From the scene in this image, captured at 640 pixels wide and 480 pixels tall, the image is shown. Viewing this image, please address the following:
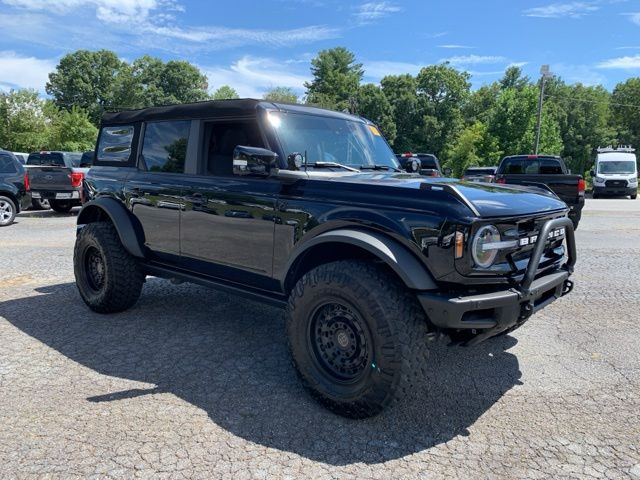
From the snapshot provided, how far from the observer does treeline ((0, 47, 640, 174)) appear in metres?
44.5

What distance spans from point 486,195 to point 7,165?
1334 cm

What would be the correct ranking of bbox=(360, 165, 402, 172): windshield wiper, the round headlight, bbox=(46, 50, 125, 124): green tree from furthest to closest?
bbox=(46, 50, 125, 124): green tree, bbox=(360, 165, 402, 172): windshield wiper, the round headlight

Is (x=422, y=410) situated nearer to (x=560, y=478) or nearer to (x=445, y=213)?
(x=560, y=478)

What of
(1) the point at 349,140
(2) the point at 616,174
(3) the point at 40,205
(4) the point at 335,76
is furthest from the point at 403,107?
(1) the point at 349,140

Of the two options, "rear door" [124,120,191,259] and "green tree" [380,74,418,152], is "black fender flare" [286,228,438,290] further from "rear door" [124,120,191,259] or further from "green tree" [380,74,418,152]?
"green tree" [380,74,418,152]

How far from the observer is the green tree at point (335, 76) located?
75.8 meters

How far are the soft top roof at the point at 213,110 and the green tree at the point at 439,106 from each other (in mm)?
64651

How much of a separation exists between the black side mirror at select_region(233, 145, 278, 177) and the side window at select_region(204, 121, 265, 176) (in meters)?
0.46

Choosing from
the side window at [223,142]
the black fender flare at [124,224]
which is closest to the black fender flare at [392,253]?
the side window at [223,142]

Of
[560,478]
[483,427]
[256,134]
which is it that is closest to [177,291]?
[256,134]

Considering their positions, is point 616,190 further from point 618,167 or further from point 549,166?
point 549,166

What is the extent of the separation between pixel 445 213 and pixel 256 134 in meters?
1.76

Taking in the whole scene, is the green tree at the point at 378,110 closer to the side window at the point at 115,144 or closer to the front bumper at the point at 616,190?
the front bumper at the point at 616,190

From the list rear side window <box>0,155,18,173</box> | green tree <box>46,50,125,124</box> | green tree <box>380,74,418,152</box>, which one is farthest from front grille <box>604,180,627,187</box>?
green tree <box>46,50,125,124</box>
